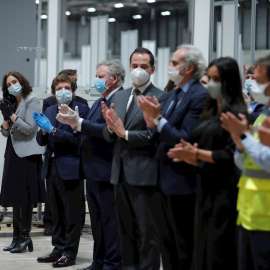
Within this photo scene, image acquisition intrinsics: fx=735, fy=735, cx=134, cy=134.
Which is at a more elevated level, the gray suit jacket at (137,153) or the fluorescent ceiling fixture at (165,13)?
the fluorescent ceiling fixture at (165,13)

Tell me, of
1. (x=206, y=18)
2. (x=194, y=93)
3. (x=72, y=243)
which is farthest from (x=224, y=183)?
(x=206, y=18)

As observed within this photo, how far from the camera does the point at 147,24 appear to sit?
10.6 meters

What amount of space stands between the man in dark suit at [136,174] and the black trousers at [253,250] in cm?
109

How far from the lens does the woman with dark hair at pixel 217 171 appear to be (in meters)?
3.51

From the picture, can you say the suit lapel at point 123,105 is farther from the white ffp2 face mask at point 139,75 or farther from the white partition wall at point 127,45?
the white partition wall at point 127,45

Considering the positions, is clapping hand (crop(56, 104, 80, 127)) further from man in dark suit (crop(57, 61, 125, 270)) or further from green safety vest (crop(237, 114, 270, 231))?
green safety vest (crop(237, 114, 270, 231))

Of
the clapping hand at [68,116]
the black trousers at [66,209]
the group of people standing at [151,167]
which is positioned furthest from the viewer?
the black trousers at [66,209]

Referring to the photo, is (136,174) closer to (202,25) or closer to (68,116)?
(68,116)

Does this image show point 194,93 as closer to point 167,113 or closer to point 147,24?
point 167,113

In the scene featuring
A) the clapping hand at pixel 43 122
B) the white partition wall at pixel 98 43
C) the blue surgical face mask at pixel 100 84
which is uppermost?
the white partition wall at pixel 98 43

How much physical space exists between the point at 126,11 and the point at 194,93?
21.7ft

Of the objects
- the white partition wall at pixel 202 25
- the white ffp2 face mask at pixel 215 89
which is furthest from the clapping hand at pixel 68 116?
the white partition wall at pixel 202 25

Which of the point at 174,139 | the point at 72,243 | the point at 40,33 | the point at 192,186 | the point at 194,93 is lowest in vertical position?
the point at 72,243

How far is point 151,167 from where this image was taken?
14.0 ft
